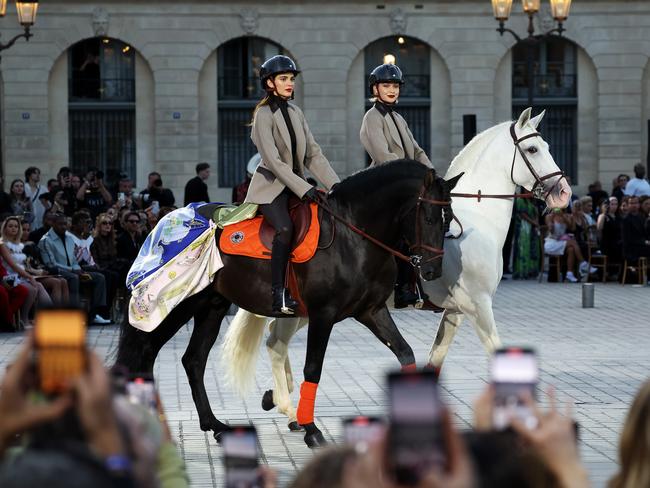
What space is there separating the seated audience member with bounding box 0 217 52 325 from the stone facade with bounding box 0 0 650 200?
67.7 ft

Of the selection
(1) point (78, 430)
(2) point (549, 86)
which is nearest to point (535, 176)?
(1) point (78, 430)

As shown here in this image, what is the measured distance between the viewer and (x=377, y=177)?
1056 cm

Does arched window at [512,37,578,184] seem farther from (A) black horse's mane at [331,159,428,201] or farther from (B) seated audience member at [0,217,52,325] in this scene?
(A) black horse's mane at [331,159,428,201]

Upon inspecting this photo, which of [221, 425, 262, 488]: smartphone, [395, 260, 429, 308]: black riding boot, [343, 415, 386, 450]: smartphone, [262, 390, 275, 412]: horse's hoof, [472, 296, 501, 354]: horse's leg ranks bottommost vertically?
[262, 390, 275, 412]: horse's hoof

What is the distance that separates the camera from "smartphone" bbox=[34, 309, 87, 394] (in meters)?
3.14

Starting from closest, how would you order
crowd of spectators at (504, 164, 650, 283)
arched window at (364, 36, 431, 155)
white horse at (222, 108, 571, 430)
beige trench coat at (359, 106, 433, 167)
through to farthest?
white horse at (222, 108, 571, 430) < beige trench coat at (359, 106, 433, 167) < crowd of spectators at (504, 164, 650, 283) < arched window at (364, 36, 431, 155)

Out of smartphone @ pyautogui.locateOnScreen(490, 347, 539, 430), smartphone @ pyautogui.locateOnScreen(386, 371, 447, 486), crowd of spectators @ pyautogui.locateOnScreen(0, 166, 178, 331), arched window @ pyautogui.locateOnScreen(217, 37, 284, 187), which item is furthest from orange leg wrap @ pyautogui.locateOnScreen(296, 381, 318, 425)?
arched window @ pyautogui.locateOnScreen(217, 37, 284, 187)

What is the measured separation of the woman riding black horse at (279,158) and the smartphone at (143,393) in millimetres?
6010

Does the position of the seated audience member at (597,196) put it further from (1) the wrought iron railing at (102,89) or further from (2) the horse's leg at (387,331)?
(2) the horse's leg at (387,331)

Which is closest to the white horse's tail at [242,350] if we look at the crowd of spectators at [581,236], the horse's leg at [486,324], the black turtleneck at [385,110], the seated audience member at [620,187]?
the horse's leg at [486,324]

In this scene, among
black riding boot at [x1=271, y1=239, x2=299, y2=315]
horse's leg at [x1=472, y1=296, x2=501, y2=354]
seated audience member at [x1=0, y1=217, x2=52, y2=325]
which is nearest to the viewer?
black riding boot at [x1=271, y1=239, x2=299, y2=315]

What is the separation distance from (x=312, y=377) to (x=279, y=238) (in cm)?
97

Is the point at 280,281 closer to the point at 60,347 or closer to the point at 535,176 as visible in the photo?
the point at 535,176

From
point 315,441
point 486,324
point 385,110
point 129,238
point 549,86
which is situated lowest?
point 315,441
